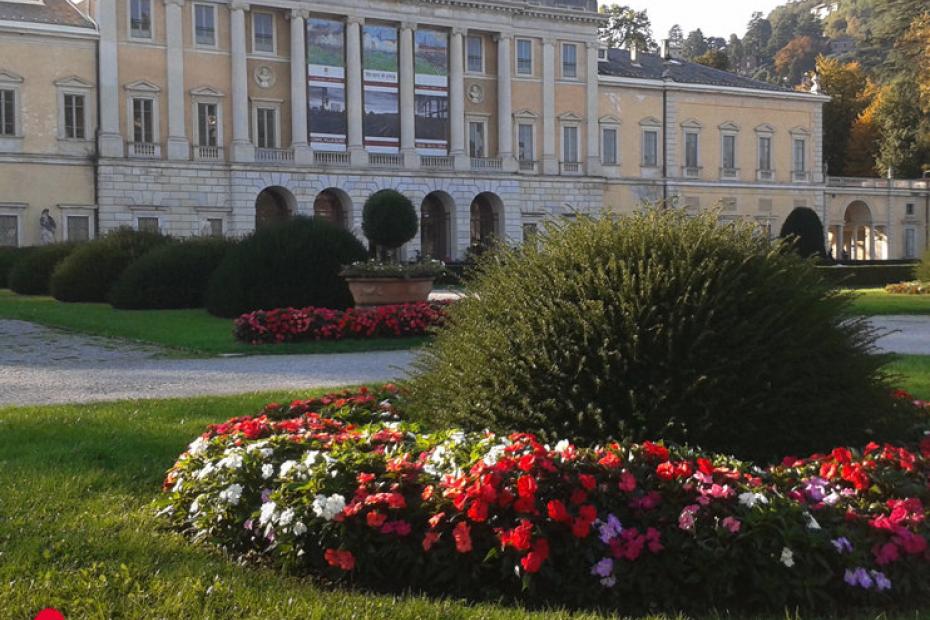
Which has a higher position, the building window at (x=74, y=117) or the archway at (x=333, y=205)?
the building window at (x=74, y=117)

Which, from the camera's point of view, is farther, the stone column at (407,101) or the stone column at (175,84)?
the stone column at (407,101)

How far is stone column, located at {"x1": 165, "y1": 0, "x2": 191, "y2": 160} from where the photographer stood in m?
47.9

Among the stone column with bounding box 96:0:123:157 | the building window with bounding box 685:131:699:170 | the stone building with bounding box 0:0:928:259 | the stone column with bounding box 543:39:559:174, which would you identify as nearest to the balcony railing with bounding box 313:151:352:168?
the stone building with bounding box 0:0:928:259

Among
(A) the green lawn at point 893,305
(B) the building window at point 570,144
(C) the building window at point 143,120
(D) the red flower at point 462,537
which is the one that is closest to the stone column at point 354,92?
(C) the building window at point 143,120

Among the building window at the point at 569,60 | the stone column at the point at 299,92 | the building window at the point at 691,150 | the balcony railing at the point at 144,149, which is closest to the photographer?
the balcony railing at the point at 144,149

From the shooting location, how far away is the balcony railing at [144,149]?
155ft

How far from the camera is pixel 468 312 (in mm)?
6680

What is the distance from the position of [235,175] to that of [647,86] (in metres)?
24.0

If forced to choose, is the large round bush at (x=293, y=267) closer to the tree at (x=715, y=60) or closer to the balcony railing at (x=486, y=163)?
the balcony railing at (x=486, y=163)

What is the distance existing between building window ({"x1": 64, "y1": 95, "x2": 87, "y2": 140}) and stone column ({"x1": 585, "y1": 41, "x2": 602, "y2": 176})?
83.7 ft

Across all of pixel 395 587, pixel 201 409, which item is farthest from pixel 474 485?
pixel 201 409

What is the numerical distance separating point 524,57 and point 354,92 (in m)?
Answer: 10.3

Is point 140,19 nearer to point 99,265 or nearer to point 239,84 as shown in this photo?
point 239,84

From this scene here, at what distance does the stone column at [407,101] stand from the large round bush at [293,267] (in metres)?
29.7
